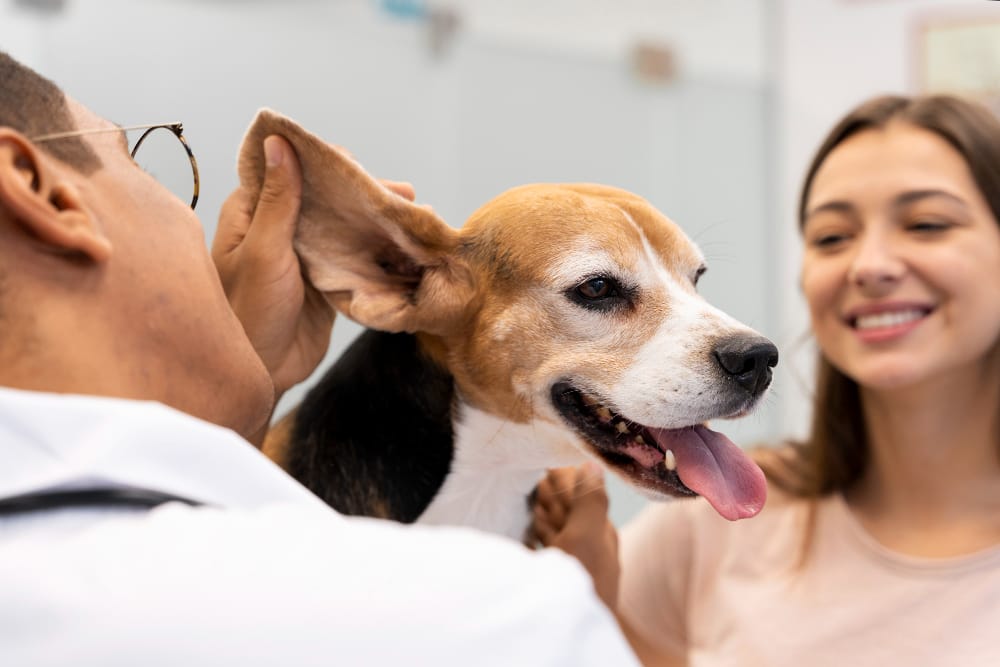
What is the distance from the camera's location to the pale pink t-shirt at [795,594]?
141 cm

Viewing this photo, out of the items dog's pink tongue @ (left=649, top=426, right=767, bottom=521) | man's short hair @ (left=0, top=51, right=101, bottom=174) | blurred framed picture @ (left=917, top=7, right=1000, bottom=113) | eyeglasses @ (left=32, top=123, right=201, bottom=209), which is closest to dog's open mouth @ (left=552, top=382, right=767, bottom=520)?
dog's pink tongue @ (left=649, top=426, right=767, bottom=521)

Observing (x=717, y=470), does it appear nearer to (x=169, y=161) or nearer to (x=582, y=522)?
(x=582, y=522)

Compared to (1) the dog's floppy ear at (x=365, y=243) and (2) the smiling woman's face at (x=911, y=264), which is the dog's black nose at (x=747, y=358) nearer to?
(1) the dog's floppy ear at (x=365, y=243)

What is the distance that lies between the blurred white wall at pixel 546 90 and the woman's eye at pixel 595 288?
24 cm

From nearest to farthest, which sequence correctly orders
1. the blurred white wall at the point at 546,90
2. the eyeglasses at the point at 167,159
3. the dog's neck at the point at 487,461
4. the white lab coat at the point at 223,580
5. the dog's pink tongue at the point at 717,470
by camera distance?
the white lab coat at the point at 223,580, the eyeglasses at the point at 167,159, the dog's pink tongue at the point at 717,470, the dog's neck at the point at 487,461, the blurred white wall at the point at 546,90

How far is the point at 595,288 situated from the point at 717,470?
259mm

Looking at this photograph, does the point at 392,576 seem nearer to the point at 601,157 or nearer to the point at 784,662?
the point at 784,662

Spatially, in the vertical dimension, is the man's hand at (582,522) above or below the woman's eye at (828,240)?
below

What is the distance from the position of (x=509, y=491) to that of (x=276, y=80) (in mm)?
795

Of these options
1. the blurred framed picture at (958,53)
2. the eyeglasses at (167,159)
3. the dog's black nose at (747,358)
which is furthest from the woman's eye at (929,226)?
the blurred framed picture at (958,53)

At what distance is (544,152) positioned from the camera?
218cm

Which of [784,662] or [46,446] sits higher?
[46,446]

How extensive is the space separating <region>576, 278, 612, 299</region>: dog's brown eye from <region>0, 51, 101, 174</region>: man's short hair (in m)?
0.58

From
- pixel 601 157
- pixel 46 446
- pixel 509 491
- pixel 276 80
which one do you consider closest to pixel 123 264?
pixel 46 446
